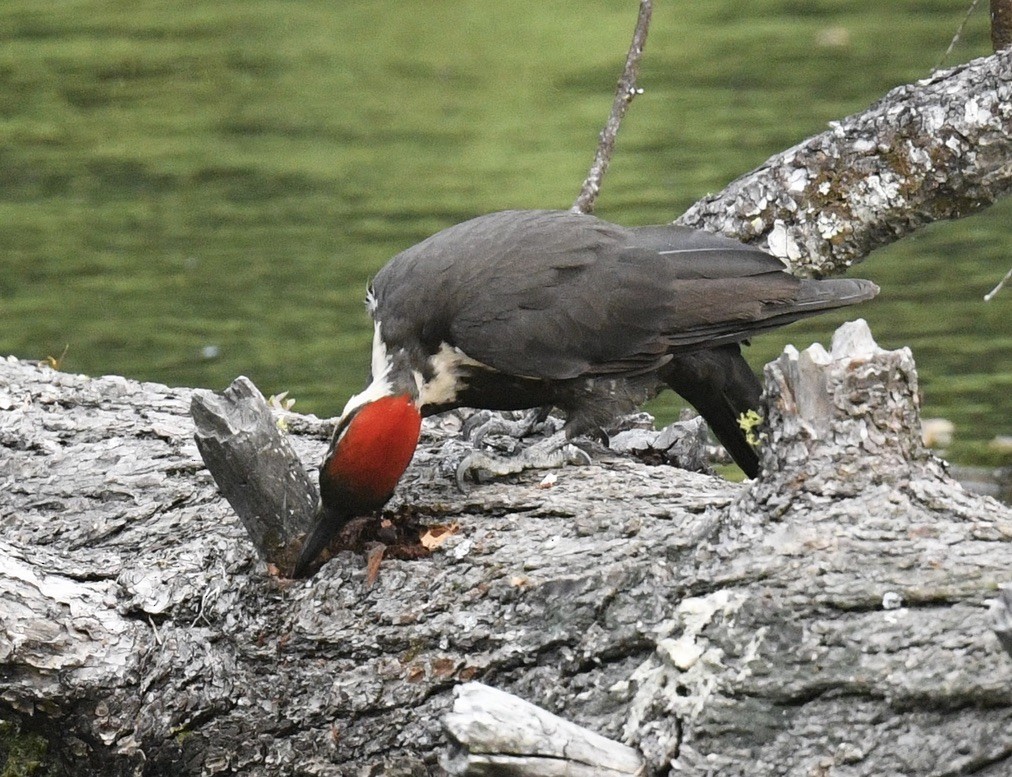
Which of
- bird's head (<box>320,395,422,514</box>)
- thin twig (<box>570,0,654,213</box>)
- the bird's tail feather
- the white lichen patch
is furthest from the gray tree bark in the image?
thin twig (<box>570,0,654,213</box>)

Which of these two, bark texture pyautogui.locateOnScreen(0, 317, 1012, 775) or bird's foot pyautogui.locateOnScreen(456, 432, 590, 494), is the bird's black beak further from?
bird's foot pyautogui.locateOnScreen(456, 432, 590, 494)

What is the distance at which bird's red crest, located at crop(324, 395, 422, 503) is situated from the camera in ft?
12.1

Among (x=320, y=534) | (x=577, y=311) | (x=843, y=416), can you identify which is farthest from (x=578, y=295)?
(x=843, y=416)

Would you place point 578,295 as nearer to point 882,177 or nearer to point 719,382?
point 719,382

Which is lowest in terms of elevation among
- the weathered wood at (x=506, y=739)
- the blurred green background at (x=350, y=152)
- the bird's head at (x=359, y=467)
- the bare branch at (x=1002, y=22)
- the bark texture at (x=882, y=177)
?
the blurred green background at (x=350, y=152)

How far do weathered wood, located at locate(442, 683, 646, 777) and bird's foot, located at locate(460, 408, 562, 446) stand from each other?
1.86 metres

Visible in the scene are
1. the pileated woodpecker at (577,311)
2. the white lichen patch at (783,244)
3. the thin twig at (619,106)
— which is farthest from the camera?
the thin twig at (619,106)

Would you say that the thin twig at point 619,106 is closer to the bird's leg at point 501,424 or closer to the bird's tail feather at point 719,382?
the bird's leg at point 501,424

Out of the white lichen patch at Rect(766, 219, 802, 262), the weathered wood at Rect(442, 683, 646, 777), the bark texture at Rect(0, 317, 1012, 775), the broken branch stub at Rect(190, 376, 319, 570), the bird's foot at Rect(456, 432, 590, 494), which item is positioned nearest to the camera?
the weathered wood at Rect(442, 683, 646, 777)

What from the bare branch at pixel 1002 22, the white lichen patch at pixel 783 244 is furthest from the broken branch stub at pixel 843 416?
the bare branch at pixel 1002 22

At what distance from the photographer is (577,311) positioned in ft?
14.6

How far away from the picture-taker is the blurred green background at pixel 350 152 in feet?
29.5

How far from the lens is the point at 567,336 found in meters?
4.39

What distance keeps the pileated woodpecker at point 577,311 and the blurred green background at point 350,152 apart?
3274 millimetres
